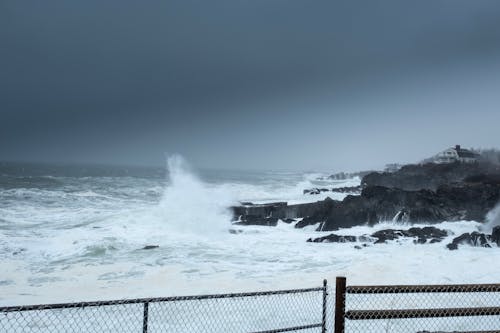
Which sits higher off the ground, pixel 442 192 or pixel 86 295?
pixel 442 192

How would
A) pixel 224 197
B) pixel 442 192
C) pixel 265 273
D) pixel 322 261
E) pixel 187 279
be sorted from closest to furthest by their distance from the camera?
1. pixel 187 279
2. pixel 265 273
3. pixel 322 261
4. pixel 442 192
5. pixel 224 197

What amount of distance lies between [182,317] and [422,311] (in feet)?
18.6

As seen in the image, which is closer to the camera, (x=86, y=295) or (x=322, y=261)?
(x=86, y=295)

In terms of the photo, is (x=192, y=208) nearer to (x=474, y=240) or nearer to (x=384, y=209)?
(x=384, y=209)

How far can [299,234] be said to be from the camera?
74.2 ft

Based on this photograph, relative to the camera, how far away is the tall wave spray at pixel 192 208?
23562mm

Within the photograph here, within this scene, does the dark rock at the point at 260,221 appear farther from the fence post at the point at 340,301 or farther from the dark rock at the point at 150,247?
the fence post at the point at 340,301


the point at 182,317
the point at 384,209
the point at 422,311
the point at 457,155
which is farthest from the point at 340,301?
the point at 457,155

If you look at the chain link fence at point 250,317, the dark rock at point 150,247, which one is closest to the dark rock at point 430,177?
the dark rock at point 150,247

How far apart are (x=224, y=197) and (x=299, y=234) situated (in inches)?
535

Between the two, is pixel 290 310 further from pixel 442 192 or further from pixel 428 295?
pixel 442 192

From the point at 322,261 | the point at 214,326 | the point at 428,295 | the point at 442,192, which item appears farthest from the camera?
the point at 442,192

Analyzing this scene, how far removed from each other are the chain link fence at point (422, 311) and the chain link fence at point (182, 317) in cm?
92

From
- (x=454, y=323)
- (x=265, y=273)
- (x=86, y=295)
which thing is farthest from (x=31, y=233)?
(x=454, y=323)
